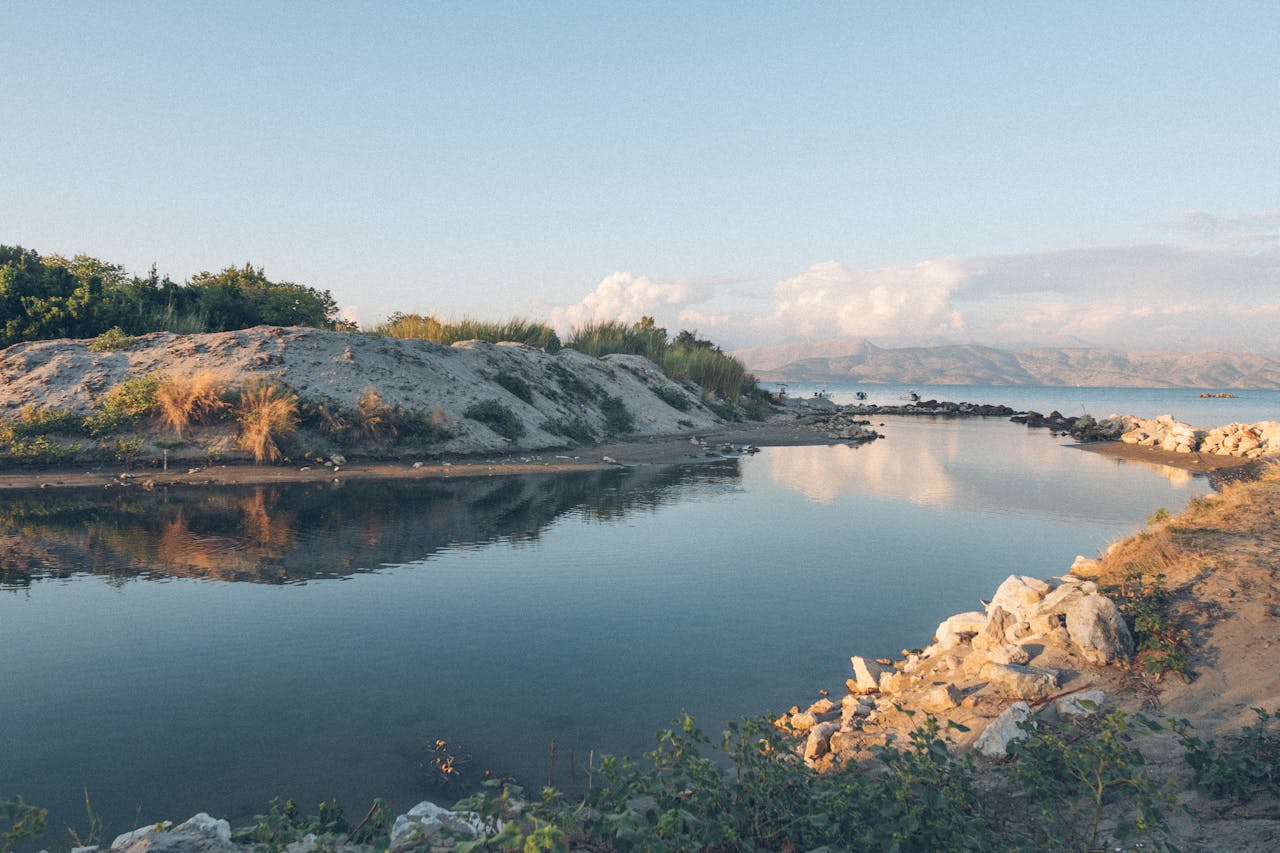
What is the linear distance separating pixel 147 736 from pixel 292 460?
15.4 m

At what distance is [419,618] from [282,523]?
254 inches

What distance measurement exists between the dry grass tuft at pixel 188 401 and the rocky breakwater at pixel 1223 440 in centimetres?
3372

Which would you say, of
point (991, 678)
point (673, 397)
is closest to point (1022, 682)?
point (991, 678)

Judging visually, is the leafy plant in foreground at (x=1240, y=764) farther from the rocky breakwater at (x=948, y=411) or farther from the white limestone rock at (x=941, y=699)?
the rocky breakwater at (x=948, y=411)

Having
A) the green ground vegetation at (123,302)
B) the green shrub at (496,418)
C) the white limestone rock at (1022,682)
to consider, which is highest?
the green ground vegetation at (123,302)

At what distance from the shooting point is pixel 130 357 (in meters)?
22.6

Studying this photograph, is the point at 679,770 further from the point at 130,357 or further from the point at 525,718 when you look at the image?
the point at 130,357

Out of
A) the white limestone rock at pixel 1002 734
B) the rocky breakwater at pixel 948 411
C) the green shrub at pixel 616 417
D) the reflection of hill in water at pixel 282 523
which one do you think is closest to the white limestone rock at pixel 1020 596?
the white limestone rock at pixel 1002 734

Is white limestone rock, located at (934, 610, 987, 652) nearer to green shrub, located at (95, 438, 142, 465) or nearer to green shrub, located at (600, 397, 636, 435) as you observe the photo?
green shrub, located at (95, 438, 142, 465)

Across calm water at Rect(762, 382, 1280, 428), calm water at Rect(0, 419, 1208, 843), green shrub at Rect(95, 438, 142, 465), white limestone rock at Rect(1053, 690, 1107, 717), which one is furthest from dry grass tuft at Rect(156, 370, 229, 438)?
calm water at Rect(762, 382, 1280, 428)

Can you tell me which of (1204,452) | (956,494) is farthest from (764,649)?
(1204,452)

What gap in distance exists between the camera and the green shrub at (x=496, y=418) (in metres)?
24.1

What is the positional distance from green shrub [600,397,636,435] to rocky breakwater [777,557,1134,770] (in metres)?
23.1

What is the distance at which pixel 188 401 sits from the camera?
1981 centimetres
